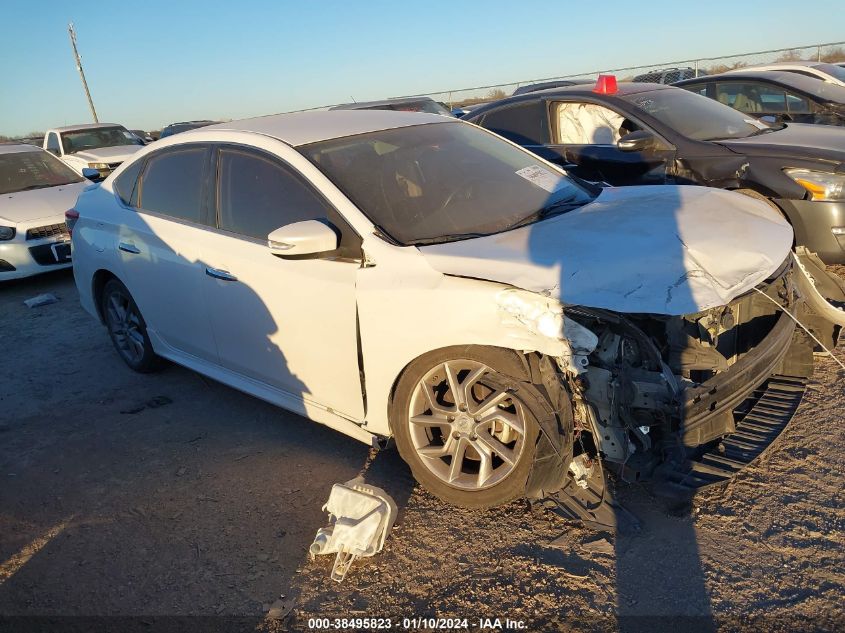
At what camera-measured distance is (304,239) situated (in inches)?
130

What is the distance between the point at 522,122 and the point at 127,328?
13.8 ft

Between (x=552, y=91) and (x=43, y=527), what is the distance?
5.75 m

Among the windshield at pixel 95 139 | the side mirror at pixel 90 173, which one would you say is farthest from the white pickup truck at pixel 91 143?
the side mirror at pixel 90 173

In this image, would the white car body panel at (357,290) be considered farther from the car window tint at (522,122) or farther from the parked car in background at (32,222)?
the parked car in background at (32,222)

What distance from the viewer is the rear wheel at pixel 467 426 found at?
118 inches

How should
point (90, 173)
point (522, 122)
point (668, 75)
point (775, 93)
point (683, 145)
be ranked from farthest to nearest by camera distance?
point (668, 75) → point (775, 93) → point (90, 173) → point (522, 122) → point (683, 145)

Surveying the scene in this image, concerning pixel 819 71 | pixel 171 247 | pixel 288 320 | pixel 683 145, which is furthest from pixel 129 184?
pixel 819 71

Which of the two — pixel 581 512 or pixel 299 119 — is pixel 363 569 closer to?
pixel 581 512

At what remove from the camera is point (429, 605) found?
106 inches

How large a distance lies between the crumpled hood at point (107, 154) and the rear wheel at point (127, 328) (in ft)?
30.5

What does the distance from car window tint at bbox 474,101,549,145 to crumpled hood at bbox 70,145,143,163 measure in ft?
29.6

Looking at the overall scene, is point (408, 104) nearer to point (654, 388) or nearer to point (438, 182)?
point (438, 182)

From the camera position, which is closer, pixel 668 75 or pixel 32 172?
pixel 32 172

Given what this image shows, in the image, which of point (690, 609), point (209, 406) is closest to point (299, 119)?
point (209, 406)
